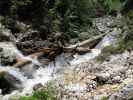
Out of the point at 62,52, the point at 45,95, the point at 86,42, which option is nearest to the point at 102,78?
the point at 45,95

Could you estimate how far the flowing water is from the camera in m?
12.4

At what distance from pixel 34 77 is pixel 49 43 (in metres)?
3.41

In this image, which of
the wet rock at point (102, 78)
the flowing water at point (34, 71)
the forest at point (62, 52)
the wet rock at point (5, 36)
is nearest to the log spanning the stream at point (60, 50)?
the forest at point (62, 52)

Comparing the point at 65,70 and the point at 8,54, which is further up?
the point at 8,54

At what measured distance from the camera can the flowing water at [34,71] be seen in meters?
12.4

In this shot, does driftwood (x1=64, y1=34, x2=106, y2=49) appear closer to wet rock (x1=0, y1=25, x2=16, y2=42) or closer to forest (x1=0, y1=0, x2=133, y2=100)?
forest (x1=0, y1=0, x2=133, y2=100)

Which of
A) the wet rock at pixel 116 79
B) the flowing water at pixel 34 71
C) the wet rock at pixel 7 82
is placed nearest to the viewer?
the wet rock at pixel 116 79

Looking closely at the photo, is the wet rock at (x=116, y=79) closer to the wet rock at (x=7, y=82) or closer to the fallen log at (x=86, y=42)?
the wet rock at (x=7, y=82)

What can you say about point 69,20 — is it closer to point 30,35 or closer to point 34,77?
point 30,35

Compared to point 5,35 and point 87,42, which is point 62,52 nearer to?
point 87,42

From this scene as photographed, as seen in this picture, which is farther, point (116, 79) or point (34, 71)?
point (34, 71)

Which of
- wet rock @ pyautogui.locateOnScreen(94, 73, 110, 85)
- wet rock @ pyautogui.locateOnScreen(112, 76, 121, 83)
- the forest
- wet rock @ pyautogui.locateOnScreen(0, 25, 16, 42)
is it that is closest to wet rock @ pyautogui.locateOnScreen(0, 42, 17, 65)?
the forest

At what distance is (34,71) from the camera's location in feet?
46.3

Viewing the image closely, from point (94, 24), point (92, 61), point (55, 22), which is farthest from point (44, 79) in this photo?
point (94, 24)
